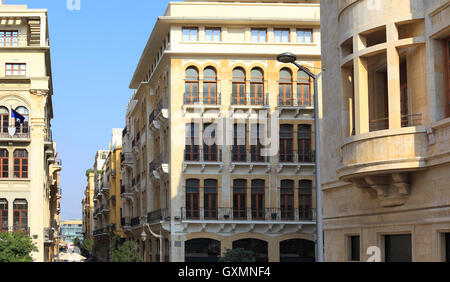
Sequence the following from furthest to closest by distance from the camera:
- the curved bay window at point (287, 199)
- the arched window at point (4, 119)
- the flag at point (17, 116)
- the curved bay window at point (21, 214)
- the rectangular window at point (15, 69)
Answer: the rectangular window at point (15, 69)
the arched window at point (4, 119)
the curved bay window at point (21, 214)
the flag at point (17, 116)
the curved bay window at point (287, 199)

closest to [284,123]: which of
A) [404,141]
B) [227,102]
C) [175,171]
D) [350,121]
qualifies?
[227,102]

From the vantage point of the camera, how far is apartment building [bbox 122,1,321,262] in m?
47.4

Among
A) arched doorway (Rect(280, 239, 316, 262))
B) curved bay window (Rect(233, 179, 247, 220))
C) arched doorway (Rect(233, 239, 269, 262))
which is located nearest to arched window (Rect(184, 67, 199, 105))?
curved bay window (Rect(233, 179, 247, 220))

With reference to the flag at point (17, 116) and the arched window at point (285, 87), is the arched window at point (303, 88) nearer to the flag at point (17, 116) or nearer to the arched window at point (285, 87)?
the arched window at point (285, 87)

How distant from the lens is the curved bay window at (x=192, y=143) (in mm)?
47906

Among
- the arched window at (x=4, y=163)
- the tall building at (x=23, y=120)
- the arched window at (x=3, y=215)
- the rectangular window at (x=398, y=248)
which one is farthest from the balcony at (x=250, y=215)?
the rectangular window at (x=398, y=248)

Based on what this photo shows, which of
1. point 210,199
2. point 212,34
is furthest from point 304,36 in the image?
point 210,199

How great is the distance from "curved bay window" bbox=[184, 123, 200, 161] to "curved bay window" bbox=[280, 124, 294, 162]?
611cm

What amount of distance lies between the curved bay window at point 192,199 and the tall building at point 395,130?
80.8ft

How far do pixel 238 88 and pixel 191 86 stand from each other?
339 centimetres

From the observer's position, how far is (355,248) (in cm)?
2333

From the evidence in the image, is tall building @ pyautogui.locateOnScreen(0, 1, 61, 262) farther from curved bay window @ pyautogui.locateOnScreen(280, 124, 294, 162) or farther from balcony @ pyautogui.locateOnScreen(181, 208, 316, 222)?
curved bay window @ pyautogui.locateOnScreen(280, 124, 294, 162)

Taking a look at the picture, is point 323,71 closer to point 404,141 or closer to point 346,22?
point 346,22
